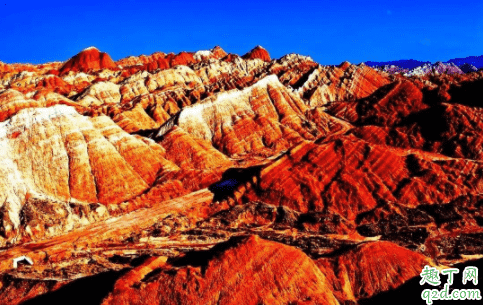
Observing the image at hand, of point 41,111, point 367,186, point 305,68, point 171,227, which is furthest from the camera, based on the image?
point 305,68

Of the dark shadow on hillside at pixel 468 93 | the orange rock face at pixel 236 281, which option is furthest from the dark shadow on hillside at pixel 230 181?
the dark shadow on hillside at pixel 468 93

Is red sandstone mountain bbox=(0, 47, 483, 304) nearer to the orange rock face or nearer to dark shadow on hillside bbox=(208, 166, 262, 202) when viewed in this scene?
the orange rock face

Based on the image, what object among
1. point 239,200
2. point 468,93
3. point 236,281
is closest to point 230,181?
point 239,200

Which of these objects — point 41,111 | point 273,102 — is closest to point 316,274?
point 41,111

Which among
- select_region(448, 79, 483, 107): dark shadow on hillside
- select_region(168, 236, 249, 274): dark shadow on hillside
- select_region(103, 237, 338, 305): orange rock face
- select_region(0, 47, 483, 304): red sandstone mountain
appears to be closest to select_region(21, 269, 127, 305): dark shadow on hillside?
select_region(0, 47, 483, 304): red sandstone mountain

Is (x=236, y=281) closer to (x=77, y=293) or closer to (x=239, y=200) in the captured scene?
(x=77, y=293)

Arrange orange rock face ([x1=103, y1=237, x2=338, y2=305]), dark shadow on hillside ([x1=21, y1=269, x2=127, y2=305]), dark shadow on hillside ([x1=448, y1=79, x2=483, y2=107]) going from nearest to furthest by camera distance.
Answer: orange rock face ([x1=103, y1=237, x2=338, y2=305]), dark shadow on hillside ([x1=21, y1=269, x2=127, y2=305]), dark shadow on hillside ([x1=448, y1=79, x2=483, y2=107])

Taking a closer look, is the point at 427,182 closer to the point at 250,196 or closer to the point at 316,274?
the point at 250,196

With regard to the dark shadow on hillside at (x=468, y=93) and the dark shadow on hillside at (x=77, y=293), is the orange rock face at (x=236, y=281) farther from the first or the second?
the dark shadow on hillside at (x=468, y=93)
